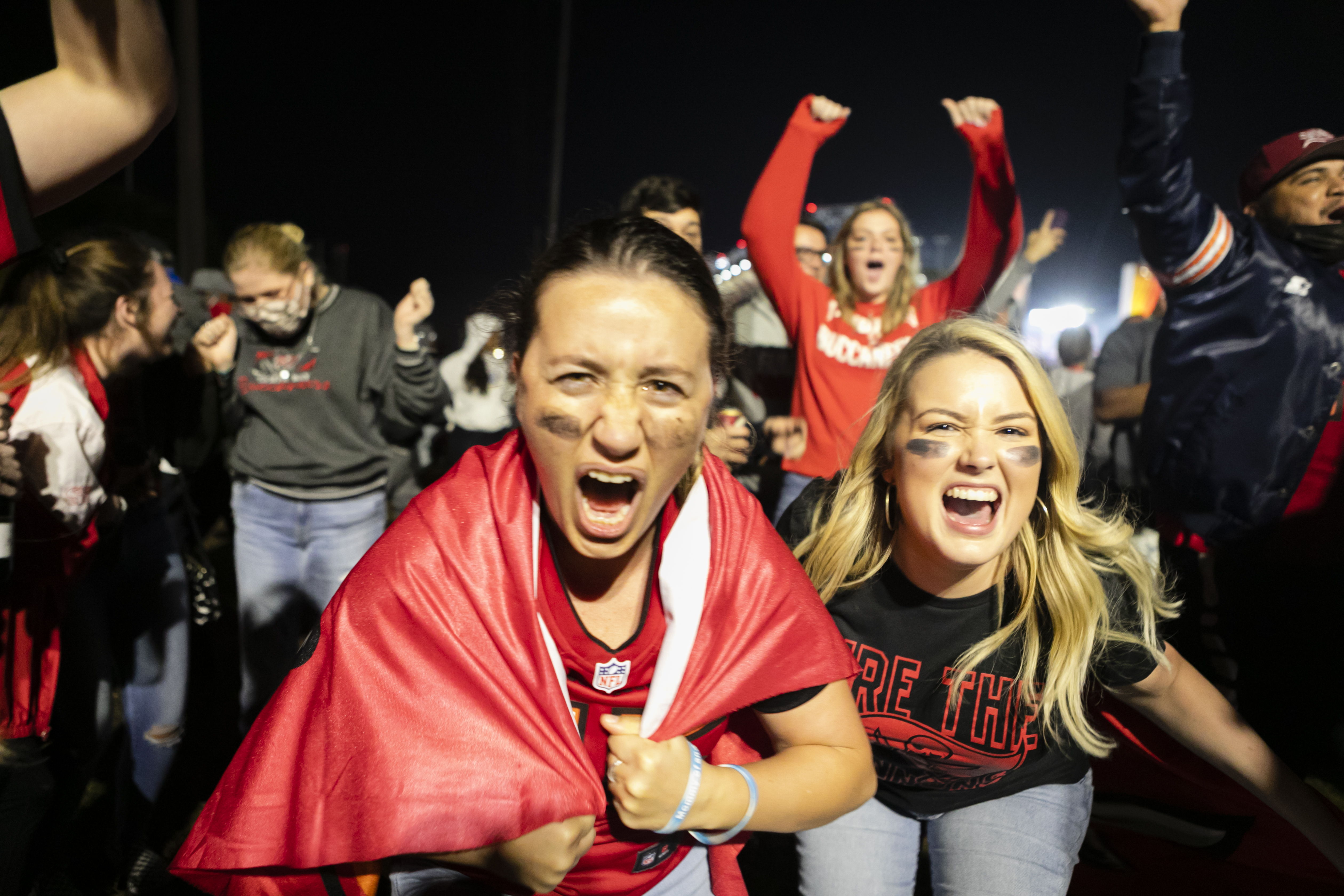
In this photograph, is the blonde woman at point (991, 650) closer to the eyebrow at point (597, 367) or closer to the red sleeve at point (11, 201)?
the eyebrow at point (597, 367)

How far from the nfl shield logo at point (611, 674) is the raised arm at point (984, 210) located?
2.16m

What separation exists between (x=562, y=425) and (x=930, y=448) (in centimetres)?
94

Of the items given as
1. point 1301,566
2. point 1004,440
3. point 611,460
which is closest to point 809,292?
point 1004,440

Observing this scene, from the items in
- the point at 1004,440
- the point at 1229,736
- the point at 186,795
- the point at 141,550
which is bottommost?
the point at 186,795

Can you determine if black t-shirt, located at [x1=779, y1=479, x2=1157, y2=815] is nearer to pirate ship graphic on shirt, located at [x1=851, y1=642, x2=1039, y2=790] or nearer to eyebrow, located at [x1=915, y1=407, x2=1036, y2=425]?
pirate ship graphic on shirt, located at [x1=851, y1=642, x2=1039, y2=790]

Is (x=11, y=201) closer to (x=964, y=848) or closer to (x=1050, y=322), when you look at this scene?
(x=964, y=848)

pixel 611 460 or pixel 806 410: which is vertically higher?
pixel 611 460

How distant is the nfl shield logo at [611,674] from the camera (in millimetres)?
1509

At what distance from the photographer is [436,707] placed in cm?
132

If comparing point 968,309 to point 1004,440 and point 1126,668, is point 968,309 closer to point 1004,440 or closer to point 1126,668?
point 1004,440

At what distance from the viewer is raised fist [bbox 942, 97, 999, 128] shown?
3086 mm

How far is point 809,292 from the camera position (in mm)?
3314

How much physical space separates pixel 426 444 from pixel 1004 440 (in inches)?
184

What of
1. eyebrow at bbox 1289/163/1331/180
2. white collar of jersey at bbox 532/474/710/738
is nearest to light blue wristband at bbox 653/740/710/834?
white collar of jersey at bbox 532/474/710/738
